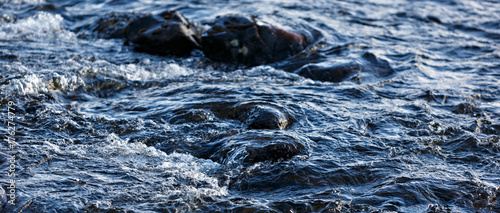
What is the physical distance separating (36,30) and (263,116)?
16.9 feet

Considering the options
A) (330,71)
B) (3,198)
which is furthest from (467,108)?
(3,198)

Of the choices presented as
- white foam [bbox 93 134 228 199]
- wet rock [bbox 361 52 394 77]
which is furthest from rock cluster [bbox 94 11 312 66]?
white foam [bbox 93 134 228 199]

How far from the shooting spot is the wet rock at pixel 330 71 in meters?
5.91

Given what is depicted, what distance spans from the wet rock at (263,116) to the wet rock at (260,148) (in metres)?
0.28

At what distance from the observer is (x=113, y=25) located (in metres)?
8.09

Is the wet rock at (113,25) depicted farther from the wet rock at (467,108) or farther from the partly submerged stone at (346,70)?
the wet rock at (467,108)

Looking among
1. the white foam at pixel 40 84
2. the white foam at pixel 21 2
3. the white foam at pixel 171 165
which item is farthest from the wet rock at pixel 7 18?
the white foam at pixel 171 165

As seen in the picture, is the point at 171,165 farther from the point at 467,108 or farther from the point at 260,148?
the point at 467,108

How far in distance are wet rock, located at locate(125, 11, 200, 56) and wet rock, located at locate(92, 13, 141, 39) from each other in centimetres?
48

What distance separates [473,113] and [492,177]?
1483 mm

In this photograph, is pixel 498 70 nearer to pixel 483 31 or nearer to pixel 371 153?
pixel 483 31

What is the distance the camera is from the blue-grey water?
3227 mm

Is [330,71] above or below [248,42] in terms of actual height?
below

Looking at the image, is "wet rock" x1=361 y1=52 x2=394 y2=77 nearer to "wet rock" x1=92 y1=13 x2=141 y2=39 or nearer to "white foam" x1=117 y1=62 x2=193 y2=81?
"white foam" x1=117 y1=62 x2=193 y2=81
